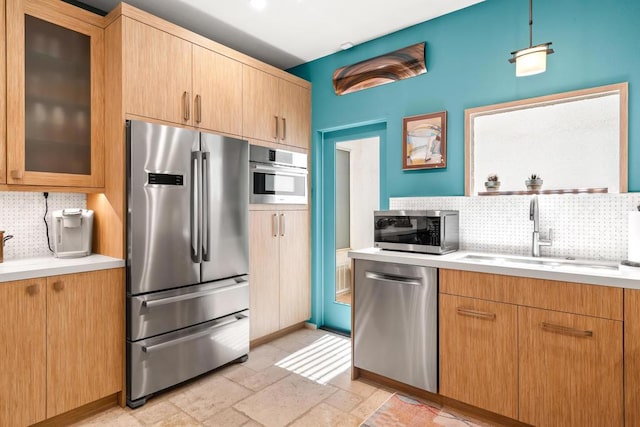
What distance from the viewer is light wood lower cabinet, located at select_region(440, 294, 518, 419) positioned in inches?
76.9

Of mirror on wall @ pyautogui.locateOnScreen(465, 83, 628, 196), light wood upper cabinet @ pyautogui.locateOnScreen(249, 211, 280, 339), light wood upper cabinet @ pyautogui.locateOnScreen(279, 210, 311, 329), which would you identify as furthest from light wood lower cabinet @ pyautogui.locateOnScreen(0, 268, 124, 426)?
mirror on wall @ pyautogui.locateOnScreen(465, 83, 628, 196)

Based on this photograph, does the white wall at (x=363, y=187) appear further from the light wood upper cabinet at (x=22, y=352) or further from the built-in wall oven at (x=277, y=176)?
the light wood upper cabinet at (x=22, y=352)

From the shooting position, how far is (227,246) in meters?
2.75

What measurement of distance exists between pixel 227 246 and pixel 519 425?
2.19 m

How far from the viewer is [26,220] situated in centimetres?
236

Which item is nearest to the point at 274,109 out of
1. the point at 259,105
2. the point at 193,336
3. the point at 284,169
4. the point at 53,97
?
the point at 259,105

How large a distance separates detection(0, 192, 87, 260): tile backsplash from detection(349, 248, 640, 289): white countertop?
2135 mm

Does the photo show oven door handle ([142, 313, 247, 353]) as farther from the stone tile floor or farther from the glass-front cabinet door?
the glass-front cabinet door

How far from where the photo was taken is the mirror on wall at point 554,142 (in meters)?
2.20

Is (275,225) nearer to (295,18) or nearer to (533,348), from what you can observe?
(295,18)

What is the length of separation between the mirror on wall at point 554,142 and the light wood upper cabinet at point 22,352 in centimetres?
283

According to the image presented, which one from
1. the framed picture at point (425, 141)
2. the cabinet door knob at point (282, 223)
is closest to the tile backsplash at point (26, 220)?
the cabinet door knob at point (282, 223)

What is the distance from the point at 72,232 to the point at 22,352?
0.77 m

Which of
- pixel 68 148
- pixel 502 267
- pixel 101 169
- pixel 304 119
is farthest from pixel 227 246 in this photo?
pixel 502 267
